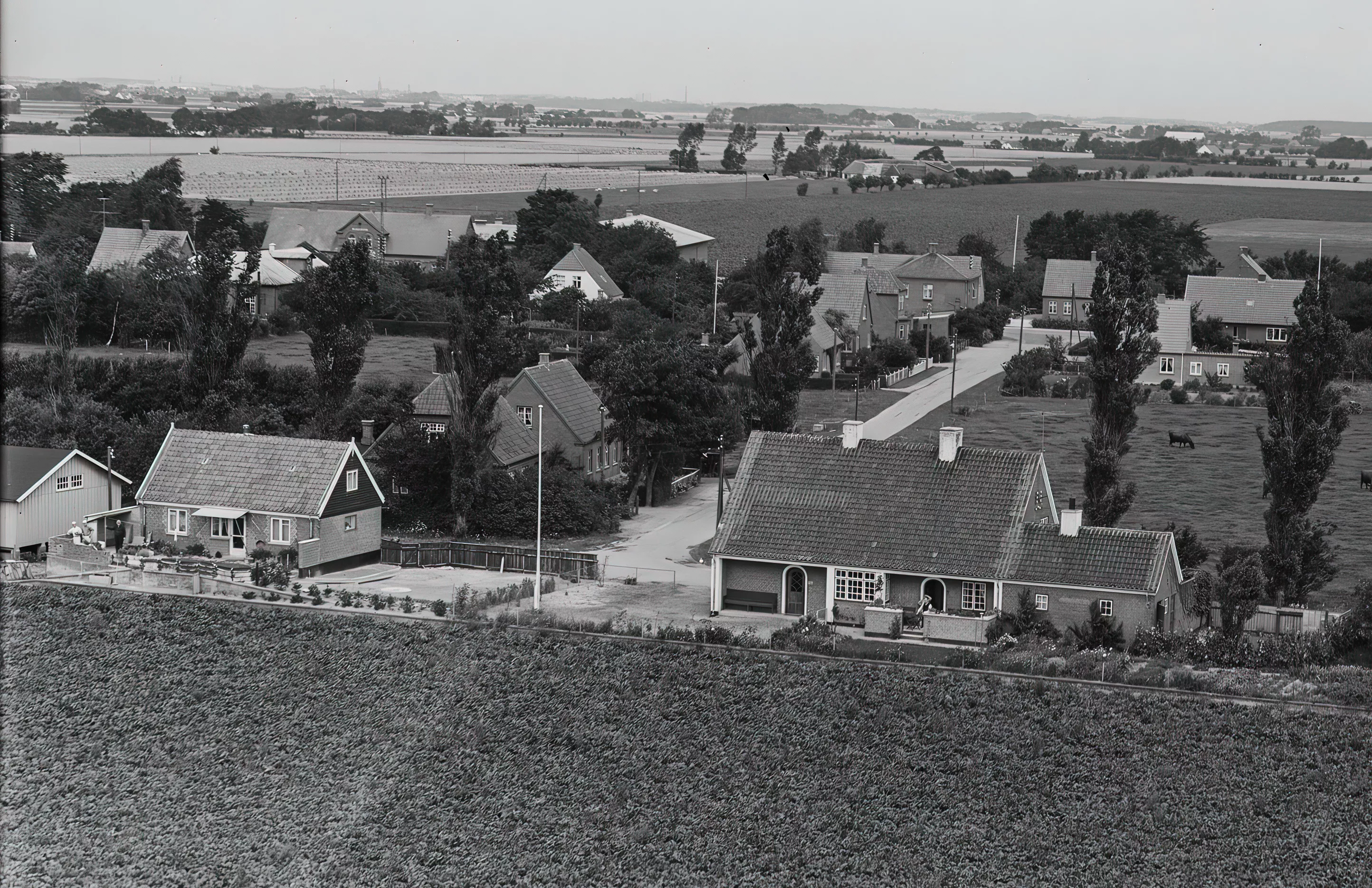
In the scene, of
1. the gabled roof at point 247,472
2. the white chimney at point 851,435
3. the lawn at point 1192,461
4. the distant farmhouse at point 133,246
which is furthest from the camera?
the distant farmhouse at point 133,246

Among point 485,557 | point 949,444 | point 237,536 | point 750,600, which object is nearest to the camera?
point 750,600

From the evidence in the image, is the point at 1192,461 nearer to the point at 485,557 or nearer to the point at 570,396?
the point at 570,396

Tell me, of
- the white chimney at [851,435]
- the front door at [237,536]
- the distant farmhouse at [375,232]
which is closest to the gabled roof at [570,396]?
the front door at [237,536]

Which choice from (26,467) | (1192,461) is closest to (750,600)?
(26,467)

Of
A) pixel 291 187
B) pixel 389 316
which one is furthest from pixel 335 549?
pixel 291 187

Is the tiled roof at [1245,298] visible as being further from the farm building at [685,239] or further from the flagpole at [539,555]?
the flagpole at [539,555]

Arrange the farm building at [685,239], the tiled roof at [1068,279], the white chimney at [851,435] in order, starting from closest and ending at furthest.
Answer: the white chimney at [851,435] → the tiled roof at [1068,279] → the farm building at [685,239]

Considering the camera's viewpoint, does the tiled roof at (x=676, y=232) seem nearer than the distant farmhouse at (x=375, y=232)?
No
